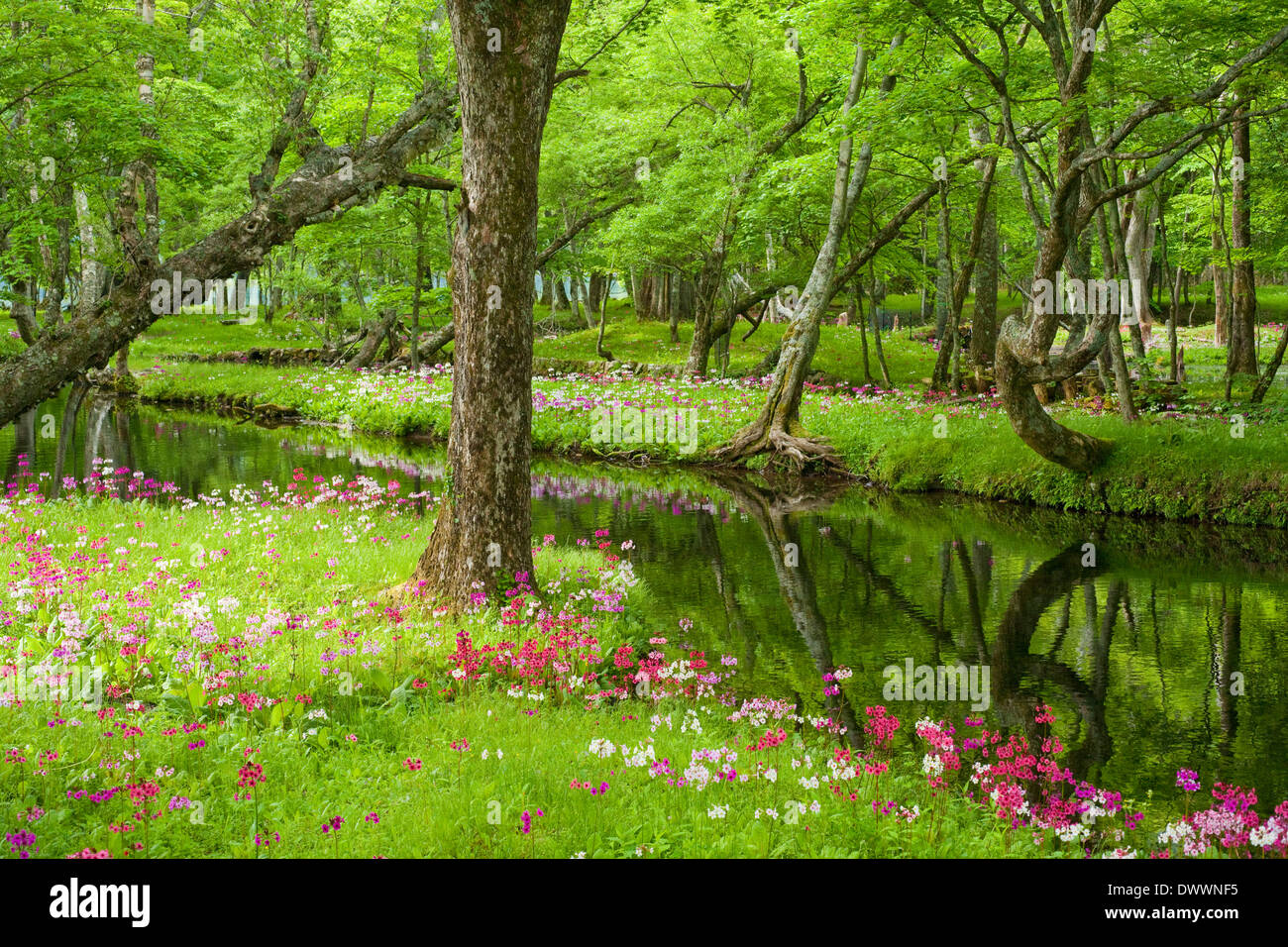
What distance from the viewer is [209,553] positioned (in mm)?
10352

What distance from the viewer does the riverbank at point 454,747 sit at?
16.5ft

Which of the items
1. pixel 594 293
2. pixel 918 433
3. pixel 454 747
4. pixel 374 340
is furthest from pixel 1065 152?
pixel 594 293

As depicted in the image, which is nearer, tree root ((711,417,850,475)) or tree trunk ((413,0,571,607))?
tree trunk ((413,0,571,607))

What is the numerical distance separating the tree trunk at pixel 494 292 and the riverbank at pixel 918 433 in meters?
12.8

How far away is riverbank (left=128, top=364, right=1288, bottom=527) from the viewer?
16672mm

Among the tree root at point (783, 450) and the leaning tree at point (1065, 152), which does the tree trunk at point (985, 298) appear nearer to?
the tree root at point (783, 450)

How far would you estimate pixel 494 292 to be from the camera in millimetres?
8703

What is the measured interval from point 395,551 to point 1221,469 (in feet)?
45.8

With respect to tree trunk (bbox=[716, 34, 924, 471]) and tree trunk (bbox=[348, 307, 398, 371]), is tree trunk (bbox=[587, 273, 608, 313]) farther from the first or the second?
tree trunk (bbox=[716, 34, 924, 471])

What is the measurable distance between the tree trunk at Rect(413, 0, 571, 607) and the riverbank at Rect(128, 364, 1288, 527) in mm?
12811

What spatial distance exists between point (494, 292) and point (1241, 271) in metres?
19.8

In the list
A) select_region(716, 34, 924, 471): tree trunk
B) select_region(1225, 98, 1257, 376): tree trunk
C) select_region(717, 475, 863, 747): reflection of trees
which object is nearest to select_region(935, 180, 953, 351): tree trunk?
select_region(716, 34, 924, 471): tree trunk

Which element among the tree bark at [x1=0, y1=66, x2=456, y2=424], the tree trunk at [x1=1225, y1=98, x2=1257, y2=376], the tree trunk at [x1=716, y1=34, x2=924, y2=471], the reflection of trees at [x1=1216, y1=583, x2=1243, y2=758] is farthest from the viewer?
the tree trunk at [x1=716, y1=34, x2=924, y2=471]
